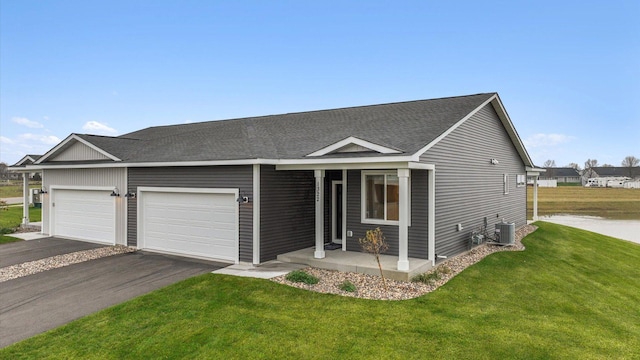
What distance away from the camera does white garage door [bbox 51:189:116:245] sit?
11.6 meters

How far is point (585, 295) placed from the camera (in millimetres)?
7520

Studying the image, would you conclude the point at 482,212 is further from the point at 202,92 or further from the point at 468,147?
the point at 202,92

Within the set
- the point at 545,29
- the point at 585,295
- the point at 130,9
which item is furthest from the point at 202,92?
the point at 585,295

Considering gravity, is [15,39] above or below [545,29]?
below

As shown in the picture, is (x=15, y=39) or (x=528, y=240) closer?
(x=528, y=240)

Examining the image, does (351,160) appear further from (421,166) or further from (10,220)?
(10,220)

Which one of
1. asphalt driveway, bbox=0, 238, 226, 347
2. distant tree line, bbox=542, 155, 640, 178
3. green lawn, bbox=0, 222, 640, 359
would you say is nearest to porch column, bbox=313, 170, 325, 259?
green lawn, bbox=0, 222, 640, 359

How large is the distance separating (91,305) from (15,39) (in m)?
16.8

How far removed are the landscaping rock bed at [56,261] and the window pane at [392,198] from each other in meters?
7.89

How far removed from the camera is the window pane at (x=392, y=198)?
9.02 m

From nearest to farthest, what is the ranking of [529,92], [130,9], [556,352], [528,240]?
[556,352], [528,240], [130,9], [529,92]

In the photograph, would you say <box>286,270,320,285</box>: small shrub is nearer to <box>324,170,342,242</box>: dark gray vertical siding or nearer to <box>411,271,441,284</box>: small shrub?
<box>411,271,441,284</box>: small shrub

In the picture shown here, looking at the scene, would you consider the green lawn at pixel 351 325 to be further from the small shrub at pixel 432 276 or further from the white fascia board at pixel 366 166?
the white fascia board at pixel 366 166

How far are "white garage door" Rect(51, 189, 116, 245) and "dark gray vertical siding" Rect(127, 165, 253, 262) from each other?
41.6 inches
